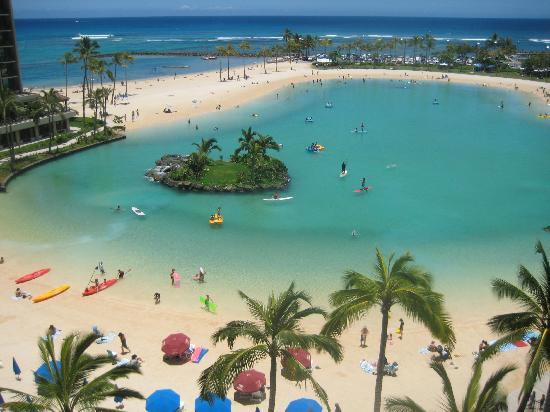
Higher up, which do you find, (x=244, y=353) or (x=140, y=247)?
(x=244, y=353)

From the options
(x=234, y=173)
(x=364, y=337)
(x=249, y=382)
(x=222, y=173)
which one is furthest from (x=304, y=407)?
(x=222, y=173)

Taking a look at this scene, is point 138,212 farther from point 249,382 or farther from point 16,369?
point 249,382

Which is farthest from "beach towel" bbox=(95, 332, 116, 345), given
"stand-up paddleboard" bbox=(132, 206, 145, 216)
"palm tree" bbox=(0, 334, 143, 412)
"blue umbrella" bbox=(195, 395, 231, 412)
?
"stand-up paddleboard" bbox=(132, 206, 145, 216)

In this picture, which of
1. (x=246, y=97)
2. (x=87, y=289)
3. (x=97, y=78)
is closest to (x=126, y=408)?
(x=87, y=289)

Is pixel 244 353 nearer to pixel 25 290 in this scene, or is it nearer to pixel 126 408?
pixel 126 408

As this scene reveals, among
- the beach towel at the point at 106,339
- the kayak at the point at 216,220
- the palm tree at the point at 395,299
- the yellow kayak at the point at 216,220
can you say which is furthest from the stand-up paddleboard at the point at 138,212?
the palm tree at the point at 395,299

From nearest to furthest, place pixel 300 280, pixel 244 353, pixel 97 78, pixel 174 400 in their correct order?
pixel 244 353
pixel 174 400
pixel 300 280
pixel 97 78

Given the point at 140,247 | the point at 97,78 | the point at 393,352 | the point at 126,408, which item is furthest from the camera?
the point at 97,78

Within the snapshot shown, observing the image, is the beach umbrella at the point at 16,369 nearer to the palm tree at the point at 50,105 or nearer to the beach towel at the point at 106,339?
the beach towel at the point at 106,339
